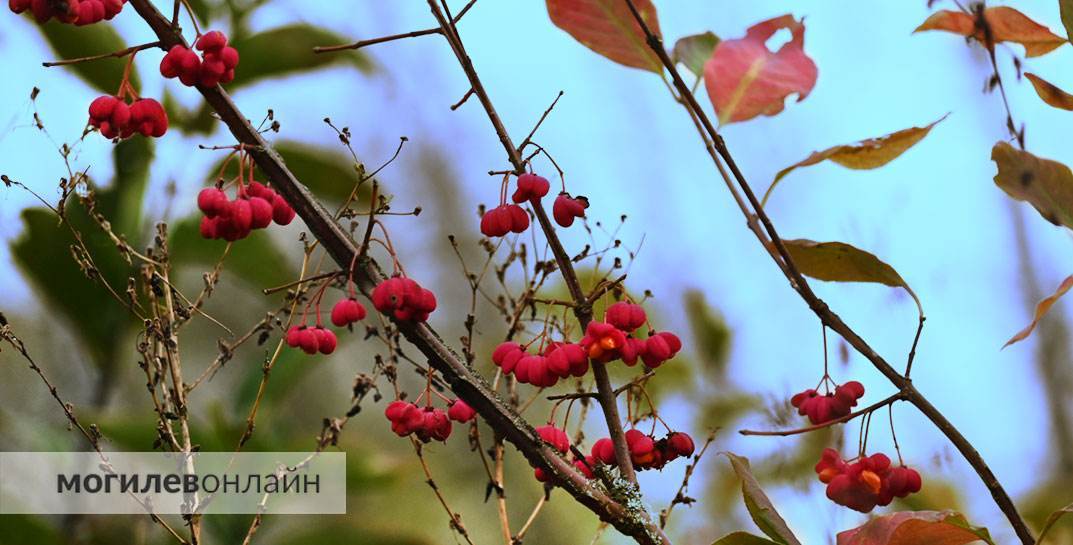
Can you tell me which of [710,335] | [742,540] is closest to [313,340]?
[742,540]

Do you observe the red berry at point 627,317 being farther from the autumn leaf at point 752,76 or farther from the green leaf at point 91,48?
the green leaf at point 91,48

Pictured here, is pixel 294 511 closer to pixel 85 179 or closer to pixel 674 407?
pixel 85 179

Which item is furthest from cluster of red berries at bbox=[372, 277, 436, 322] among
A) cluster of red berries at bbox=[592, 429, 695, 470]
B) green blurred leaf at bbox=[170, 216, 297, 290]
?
green blurred leaf at bbox=[170, 216, 297, 290]

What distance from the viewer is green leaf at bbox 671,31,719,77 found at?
0.48m

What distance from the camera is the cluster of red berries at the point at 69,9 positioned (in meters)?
0.33

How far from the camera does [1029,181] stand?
14.9 inches

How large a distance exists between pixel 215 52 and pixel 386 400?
1216 mm

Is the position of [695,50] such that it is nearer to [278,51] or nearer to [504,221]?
[504,221]

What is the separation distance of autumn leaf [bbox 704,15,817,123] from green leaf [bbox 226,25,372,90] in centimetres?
57

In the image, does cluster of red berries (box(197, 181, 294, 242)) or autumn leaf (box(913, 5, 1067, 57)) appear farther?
autumn leaf (box(913, 5, 1067, 57))

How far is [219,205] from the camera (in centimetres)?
35

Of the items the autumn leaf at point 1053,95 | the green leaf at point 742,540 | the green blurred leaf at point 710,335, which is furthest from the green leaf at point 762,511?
the green blurred leaf at point 710,335

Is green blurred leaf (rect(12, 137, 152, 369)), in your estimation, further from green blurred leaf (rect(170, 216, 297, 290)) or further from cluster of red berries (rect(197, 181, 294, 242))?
cluster of red berries (rect(197, 181, 294, 242))

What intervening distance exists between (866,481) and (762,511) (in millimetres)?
69
